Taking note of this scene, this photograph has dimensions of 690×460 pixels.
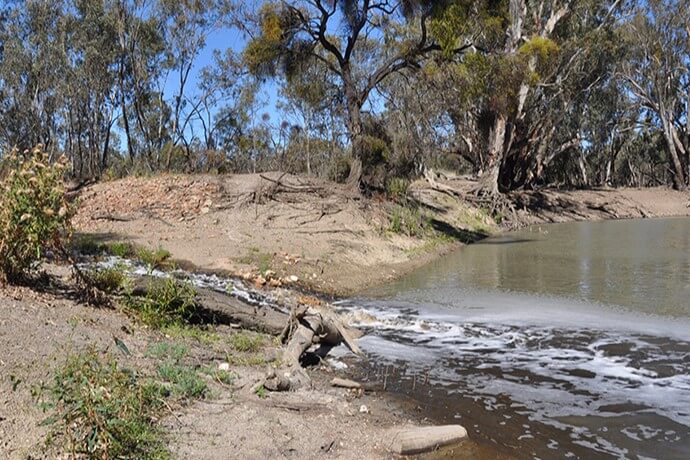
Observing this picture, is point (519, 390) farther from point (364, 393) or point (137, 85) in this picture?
point (137, 85)

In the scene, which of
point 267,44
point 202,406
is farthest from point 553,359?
point 267,44

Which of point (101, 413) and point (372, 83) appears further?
point (372, 83)

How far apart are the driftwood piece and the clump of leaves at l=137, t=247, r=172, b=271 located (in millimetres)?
7329

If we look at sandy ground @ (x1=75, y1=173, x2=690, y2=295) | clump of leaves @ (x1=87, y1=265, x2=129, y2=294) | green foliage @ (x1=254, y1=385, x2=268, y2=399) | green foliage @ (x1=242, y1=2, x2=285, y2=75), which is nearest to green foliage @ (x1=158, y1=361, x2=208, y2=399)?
green foliage @ (x1=254, y1=385, x2=268, y2=399)

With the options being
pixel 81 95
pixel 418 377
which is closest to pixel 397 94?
pixel 81 95

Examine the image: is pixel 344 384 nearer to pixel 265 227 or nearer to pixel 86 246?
pixel 86 246

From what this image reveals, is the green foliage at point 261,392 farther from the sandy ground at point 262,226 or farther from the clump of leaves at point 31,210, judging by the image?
the sandy ground at point 262,226

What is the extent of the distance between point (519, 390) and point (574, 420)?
2.63 feet

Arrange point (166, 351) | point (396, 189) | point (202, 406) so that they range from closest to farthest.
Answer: point (202, 406), point (166, 351), point (396, 189)

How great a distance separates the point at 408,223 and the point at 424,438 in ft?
43.4

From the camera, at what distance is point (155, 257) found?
1137 centimetres

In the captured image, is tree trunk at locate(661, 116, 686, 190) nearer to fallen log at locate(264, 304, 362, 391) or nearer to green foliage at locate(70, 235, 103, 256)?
green foliage at locate(70, 235, 103, 256)

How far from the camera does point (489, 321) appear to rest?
29.9 feet

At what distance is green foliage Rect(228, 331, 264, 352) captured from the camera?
664cm
